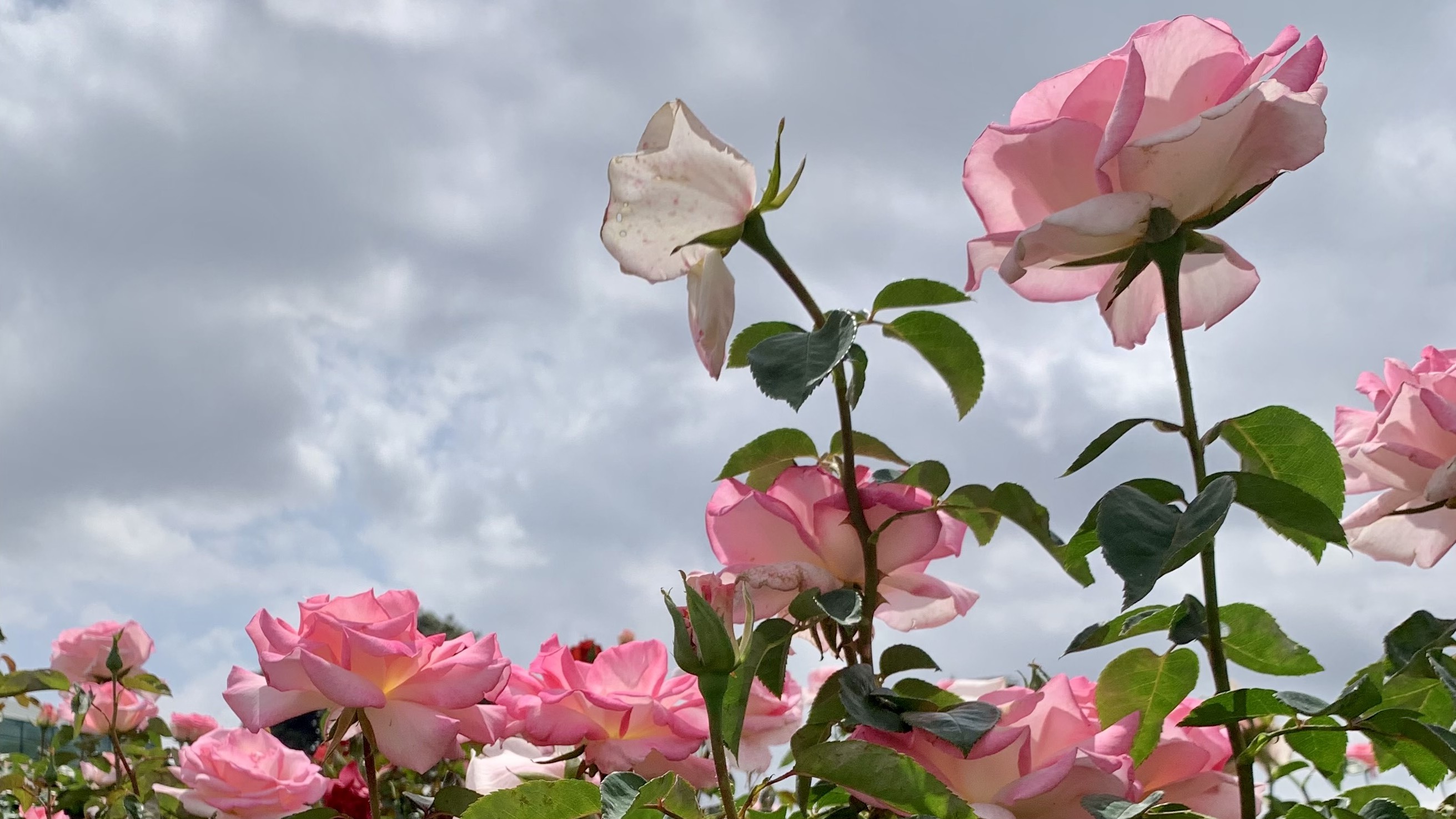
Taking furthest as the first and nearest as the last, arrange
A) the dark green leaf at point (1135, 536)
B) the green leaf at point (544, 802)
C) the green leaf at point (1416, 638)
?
the green leaf at point (1416, 638)
the green leaf at point (544, 802)
the dark green leaf at point (1135, 536)

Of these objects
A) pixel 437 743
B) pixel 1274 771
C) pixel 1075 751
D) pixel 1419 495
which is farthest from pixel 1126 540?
pixel 1274 771

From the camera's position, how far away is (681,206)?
0.98 m

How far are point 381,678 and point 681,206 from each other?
1.79 feet

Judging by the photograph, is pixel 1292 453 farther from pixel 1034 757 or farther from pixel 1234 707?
pixel 1034 757

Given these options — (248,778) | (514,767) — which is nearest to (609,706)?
(514,767)

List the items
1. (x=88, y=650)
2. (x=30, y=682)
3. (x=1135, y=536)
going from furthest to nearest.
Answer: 1. (x=88, y=650)
2. (x=30, y=682)
3. (x=1135, y=536)

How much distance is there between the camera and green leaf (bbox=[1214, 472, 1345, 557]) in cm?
76

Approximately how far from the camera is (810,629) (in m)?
1.08

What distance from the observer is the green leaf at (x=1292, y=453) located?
2.83 feet

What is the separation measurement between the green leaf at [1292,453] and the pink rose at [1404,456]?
7.3 inches

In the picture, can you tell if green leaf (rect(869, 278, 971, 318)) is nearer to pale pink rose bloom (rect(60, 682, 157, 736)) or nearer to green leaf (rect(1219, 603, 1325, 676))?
green leaf (rect(1219, 603, 1325, 676))

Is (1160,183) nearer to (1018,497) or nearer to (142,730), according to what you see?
(1018,497)

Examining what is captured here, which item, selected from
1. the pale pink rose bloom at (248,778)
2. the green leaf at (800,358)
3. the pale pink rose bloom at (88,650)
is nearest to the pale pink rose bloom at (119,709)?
the pale pink rose bloom at (88,650)

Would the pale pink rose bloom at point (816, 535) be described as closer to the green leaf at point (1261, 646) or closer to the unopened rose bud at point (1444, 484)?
the green leaf at point (1261, 646)
